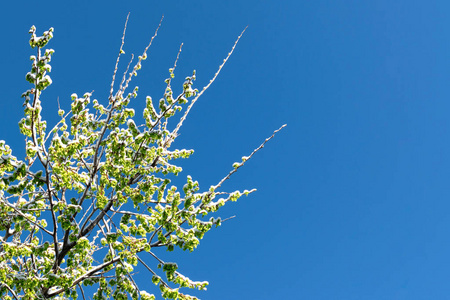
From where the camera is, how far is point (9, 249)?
6871 millimetres

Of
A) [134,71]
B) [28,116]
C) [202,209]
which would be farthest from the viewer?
[134,71]

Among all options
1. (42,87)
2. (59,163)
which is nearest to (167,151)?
(59,163)

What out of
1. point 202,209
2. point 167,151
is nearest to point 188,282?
point 202,209

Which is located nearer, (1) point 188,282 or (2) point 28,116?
(2) point 28,116

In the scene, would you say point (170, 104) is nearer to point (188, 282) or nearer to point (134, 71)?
point (134, 71)

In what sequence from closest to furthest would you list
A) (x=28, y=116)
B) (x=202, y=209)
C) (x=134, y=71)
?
(x=28, y=116), (x=202, y=209), (x=134, y=71)

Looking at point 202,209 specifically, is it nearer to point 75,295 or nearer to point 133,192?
point 133,192

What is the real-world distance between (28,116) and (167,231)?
3138 millimetres

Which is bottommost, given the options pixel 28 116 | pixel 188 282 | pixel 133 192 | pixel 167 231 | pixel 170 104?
pixel 188 282

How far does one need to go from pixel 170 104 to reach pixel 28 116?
107 inches

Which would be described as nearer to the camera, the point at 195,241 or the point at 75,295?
the point at 195,241

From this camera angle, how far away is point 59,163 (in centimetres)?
658

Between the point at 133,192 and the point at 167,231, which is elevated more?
the point at 133,192

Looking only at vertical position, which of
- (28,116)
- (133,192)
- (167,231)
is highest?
(28,116)
